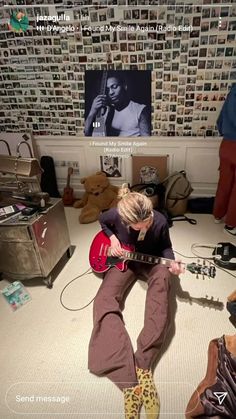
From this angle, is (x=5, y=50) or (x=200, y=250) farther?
(x=5, y=50)

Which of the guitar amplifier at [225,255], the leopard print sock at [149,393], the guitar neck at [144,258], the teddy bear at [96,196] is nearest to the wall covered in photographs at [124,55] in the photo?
the teddy bear at [96,196]

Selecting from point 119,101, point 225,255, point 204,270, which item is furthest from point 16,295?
point 119,101

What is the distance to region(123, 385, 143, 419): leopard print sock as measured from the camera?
3.68 ft

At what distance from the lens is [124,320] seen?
5.06 feet

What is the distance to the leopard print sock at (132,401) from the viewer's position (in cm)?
112

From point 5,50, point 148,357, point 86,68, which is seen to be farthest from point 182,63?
point 148,357

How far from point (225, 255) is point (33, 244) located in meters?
1.29

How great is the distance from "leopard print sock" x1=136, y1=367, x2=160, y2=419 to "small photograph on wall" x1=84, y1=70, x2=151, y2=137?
1791 mm

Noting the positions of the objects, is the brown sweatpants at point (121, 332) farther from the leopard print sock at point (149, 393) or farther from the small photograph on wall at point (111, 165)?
the small photograph on wall at point (111, 165)

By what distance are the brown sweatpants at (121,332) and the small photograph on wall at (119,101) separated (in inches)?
50.4

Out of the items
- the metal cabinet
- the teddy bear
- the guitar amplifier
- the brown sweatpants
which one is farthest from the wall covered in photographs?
the brown sweatpants

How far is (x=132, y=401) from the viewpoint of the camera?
1.14 m

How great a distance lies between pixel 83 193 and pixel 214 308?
1.71 meters

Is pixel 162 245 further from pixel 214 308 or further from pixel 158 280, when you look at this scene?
pixel 214 308
